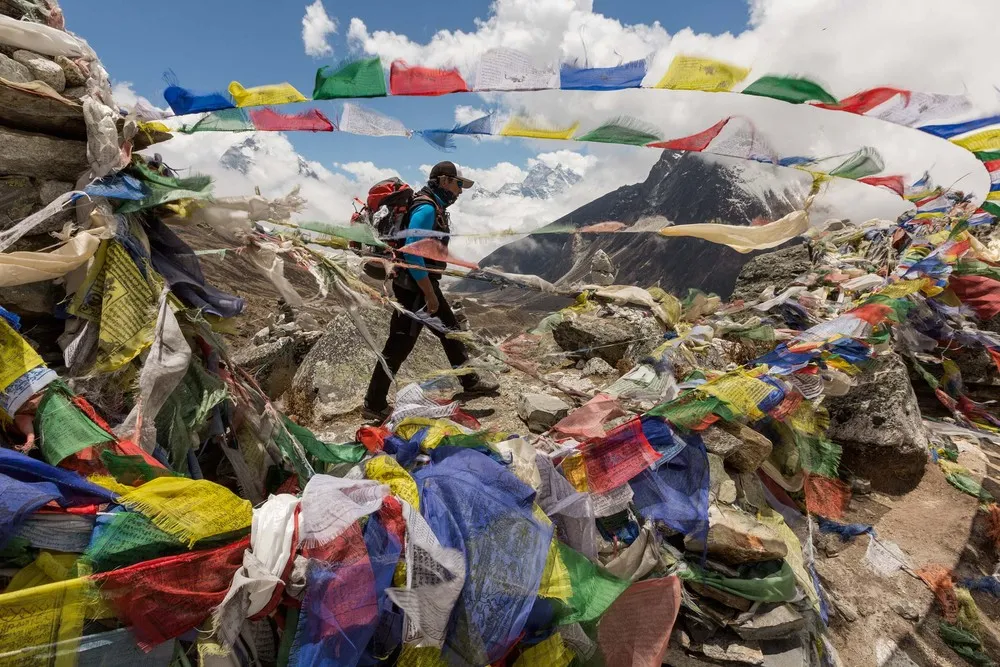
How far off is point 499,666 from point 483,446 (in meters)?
0.97

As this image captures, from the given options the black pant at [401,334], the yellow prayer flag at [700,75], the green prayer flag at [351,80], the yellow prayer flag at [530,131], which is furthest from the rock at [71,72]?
the yellow prayer flag at [700,75]

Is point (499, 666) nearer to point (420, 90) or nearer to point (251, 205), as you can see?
point (251, 205)

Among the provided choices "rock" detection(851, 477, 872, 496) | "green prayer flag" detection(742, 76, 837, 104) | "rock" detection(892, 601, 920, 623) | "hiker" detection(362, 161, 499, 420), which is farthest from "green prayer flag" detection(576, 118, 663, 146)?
"rock" detection(851, 477, 872, 496)

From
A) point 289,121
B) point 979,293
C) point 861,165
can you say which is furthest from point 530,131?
point 979,293

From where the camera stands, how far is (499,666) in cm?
211

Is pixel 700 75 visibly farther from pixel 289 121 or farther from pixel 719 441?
pixel 289 121

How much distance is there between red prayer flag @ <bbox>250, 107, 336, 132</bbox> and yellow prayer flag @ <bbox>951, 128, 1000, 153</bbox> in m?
4.71

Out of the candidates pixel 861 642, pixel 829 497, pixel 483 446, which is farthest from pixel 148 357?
pixel 829 497

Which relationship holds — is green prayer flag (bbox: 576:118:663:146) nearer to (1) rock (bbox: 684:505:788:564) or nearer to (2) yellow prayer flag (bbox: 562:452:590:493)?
(2) yellow prayer flag (bbox: 562:452:590:493)

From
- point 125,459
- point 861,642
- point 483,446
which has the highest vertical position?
point 125,459

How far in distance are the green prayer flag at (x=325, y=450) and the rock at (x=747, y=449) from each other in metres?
2.49

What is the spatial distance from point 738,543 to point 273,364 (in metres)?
5.71

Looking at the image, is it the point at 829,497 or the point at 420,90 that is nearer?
the point at 420,90

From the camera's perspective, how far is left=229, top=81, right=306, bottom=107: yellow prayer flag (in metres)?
2.80
